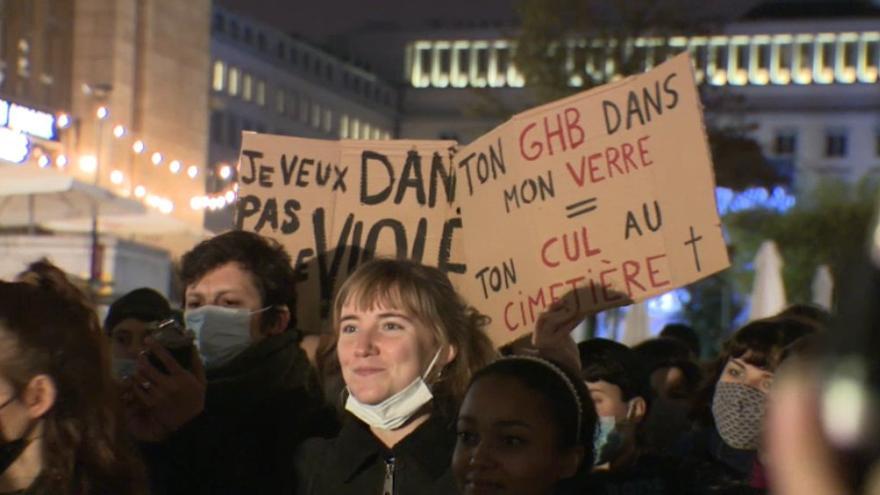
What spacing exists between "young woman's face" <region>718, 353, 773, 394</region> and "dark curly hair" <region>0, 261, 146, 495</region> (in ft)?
7.32

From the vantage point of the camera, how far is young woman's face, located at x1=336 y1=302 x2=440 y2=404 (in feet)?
10.00

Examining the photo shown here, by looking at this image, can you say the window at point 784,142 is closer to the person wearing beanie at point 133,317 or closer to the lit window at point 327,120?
the lit window at point 327,120

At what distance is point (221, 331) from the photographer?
3.80m

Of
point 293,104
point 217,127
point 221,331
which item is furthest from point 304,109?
point 221,331

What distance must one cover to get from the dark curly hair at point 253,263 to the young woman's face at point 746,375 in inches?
47.9

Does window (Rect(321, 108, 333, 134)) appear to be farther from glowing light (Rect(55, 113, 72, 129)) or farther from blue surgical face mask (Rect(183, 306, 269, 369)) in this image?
blue surgical face mask (Rect(183, 306, 269, 369))

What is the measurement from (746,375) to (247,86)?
7427 cm

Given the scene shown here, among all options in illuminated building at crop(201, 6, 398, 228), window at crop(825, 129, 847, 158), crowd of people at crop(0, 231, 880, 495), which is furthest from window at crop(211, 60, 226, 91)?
crowd of people at crop(0, 231, 880, 495)

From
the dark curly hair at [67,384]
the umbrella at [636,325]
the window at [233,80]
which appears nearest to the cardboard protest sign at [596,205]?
the dark curly hair at [67,384]

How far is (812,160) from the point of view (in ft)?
315

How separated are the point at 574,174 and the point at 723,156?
29659 mm

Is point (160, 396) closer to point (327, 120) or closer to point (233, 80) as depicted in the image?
point (233, 80)

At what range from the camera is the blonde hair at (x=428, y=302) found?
123 inches

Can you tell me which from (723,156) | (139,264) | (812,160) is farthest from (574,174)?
(812,160)
